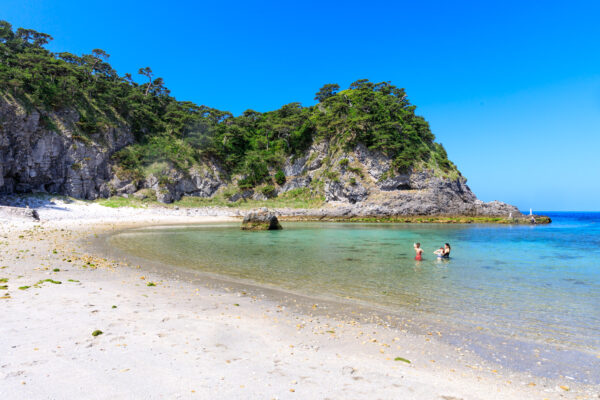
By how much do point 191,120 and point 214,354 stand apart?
6780 centimetres

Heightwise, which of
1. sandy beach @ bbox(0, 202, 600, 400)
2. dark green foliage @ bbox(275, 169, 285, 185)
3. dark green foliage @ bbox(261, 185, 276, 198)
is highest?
dark green foliage @ bbox(275, 169, 285, 185)

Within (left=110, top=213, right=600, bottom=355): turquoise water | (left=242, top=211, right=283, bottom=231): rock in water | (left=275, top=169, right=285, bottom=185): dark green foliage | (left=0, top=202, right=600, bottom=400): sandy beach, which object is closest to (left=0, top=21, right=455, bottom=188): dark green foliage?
(left=275, top=169, right=285, bottom=185): dark green foliage

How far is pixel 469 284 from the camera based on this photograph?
1005 centimetres

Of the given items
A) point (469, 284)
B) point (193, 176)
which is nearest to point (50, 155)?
point (193, 176)

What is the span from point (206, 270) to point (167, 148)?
54.2 metres

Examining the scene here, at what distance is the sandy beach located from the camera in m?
3.59

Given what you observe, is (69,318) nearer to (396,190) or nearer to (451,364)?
(451,364)

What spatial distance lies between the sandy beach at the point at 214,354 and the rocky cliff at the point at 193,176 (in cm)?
4534

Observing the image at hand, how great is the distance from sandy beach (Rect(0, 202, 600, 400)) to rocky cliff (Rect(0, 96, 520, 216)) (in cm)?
4534

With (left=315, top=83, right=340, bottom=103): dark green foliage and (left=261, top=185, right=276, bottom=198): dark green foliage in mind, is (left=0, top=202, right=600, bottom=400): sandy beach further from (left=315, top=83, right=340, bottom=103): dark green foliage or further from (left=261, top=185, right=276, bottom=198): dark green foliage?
(left=315, top=83, right=340, bottom=103): dark green foliage

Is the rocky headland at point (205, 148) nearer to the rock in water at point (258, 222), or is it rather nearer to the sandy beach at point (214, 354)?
the rock in water at point (258, 222)

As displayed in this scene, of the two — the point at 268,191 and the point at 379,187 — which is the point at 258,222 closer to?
the point at 268,191

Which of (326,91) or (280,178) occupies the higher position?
(326,91)

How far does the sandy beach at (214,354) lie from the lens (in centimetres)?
359
